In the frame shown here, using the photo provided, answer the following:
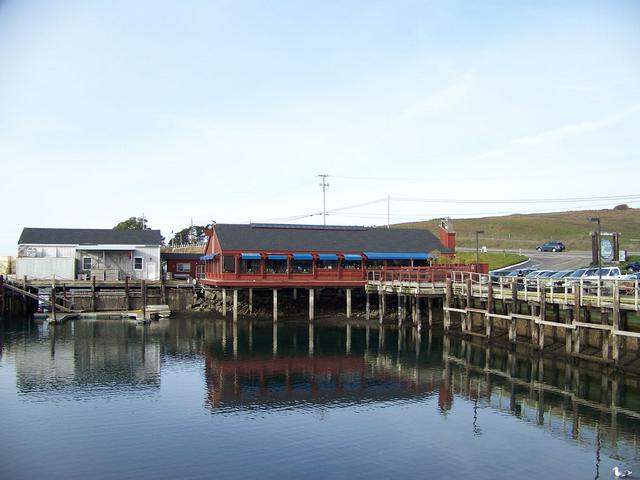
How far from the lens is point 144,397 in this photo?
27.5 m

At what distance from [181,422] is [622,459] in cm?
1543

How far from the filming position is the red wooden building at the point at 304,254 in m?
53.3

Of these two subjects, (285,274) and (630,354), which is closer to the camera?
(630,354)

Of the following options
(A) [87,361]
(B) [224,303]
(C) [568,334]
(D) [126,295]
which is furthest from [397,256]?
(A) [87,361]

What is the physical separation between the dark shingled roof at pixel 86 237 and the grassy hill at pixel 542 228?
197ft

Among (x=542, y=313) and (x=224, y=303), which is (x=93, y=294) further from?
(x=542, y=313)

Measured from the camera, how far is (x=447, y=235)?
61750mm

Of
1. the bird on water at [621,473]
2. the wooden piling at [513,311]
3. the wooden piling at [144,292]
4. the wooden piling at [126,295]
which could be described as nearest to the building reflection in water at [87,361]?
the wooden piling at [144,292]

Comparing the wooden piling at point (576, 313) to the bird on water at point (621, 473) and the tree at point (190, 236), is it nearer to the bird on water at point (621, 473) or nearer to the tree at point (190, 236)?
the bird on water at point (621, 473)

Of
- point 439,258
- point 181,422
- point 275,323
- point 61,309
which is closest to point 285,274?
point 275,323

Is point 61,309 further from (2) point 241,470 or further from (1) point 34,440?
(2) point 241,470

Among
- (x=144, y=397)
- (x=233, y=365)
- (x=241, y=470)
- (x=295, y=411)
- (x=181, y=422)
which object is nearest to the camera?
(x=241, y=470)

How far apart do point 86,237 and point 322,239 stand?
24.9 meters

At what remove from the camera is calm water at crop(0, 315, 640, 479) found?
763 inches
